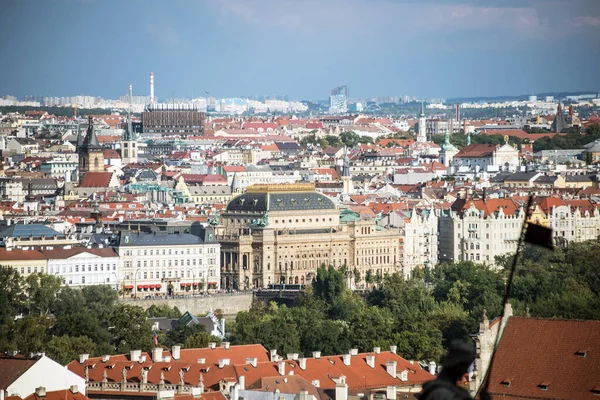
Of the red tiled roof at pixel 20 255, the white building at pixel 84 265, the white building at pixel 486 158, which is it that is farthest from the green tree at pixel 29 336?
the white building at pixel 486 158

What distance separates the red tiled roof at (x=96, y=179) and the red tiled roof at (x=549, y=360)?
110916 mm

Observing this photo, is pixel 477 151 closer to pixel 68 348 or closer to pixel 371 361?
pixel 68 348

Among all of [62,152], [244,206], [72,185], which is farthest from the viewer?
[62,152]

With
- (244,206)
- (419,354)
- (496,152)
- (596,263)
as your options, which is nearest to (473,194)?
(244,206)

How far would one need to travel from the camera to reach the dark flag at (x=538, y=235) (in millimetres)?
12602

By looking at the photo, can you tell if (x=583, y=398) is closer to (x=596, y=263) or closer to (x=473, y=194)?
(x=596, y=263)

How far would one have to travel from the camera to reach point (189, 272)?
302 feet

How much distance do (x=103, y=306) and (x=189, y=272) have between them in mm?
22633

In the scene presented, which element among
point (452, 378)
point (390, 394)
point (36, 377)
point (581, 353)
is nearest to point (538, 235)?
point (452, 378)

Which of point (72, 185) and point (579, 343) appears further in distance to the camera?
point (72, 185)

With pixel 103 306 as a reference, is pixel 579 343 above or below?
above

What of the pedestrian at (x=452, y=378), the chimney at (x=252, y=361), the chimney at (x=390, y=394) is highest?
the pedestrian at (x=452, y=378)

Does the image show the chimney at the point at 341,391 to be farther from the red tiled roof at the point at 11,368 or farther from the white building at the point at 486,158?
the white building at the point at 486,158

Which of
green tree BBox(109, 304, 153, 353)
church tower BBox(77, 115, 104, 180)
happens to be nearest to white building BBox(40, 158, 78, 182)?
church tower BBox(77, 115, 104, 180)
